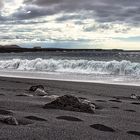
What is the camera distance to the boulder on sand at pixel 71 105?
6.73 metres

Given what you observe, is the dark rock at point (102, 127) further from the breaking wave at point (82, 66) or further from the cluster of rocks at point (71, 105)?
the breaking wave at point (82, 66)

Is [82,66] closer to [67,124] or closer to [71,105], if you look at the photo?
[71,105]

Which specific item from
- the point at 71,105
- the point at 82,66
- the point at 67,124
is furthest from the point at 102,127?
the point at 82,66

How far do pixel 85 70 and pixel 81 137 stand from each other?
2360 cm

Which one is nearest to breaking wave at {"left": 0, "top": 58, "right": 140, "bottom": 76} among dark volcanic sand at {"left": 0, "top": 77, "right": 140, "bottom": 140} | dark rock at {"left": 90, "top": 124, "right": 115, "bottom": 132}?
dark volcanic sand at {"left": 0, "top": 77, "right": 140, "bottom": 140}

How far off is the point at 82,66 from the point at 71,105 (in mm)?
22832

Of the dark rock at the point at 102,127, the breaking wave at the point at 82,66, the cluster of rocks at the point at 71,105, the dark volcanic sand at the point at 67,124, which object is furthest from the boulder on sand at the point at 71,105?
the breaking wave at the point at 82,66

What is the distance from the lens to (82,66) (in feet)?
97.0

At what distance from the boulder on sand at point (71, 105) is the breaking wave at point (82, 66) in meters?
17.0

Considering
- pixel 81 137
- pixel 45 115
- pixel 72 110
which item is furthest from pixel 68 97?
pixel 81 137

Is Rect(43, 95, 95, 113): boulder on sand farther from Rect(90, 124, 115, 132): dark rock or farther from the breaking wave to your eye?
the breaking wave

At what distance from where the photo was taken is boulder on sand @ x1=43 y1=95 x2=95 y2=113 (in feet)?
22.1

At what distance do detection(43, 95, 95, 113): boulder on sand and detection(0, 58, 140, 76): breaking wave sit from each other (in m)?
17.0

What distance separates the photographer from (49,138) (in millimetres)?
4465
